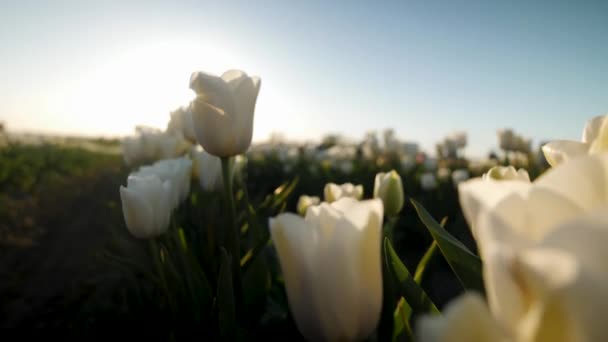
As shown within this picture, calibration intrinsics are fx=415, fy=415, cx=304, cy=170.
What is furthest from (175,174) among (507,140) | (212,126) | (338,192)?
(507,140)

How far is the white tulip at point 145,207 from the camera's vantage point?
44.6 inches

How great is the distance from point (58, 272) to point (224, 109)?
3472 millimetres

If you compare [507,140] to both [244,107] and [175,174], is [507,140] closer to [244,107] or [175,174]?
[175,174]

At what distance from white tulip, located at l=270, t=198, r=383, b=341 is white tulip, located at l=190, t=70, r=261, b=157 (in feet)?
1.76

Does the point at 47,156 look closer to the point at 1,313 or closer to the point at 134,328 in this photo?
the point at 1,313

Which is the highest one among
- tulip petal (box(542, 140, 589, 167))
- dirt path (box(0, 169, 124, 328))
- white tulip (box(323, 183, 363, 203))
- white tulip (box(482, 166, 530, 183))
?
tulip petal (box(542, 140, 589, 167))

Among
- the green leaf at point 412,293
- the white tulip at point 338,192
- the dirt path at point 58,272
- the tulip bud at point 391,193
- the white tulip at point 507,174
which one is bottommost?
the dirt path at point 58,272

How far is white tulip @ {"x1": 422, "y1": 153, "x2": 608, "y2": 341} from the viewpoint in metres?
0.26

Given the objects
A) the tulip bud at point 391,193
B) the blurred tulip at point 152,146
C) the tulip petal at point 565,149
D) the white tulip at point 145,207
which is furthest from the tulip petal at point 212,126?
the blurred tulip at point 152,146

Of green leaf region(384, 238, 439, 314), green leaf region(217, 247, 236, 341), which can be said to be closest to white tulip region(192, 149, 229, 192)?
green leaf region(217, 247, 236, 341)

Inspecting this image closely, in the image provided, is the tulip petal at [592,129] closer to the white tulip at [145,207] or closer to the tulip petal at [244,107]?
the tulip petal at [244,107]

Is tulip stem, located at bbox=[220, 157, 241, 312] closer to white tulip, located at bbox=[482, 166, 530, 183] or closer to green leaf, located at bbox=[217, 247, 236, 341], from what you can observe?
green leaf, located at bbox=[217, 247, 236, 341]

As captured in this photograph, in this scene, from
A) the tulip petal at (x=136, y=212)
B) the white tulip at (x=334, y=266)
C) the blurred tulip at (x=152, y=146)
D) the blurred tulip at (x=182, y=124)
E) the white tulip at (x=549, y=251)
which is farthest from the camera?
the blurred tulip at (x=152, y=146)

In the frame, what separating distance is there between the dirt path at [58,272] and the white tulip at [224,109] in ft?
4.08
